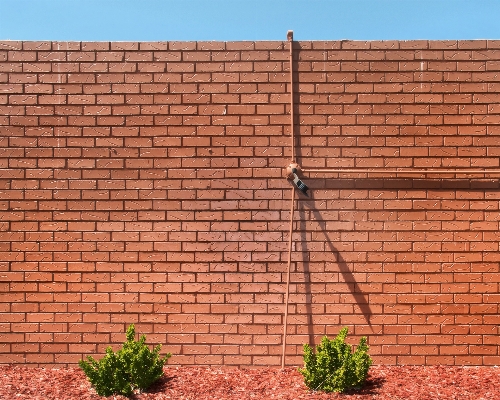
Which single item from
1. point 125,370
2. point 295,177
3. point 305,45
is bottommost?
point 125,370

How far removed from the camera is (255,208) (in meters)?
6.08

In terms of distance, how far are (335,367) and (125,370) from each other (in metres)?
1.99

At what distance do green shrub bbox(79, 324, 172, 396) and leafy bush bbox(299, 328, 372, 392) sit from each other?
1.45m

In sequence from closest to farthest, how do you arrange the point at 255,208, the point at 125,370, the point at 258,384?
the point at 125,370
the point at 258,384
the point at 255,208

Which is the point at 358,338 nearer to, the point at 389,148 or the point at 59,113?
the point at 389,148

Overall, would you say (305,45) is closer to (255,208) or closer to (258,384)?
(255,208)

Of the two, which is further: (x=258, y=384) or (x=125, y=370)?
(x=258, y=384)

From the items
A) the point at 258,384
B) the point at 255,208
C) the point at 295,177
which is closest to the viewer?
the point at 258,384

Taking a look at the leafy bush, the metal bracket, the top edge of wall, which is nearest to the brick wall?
the top edge of wall

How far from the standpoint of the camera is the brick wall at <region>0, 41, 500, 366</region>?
6078 millimetres

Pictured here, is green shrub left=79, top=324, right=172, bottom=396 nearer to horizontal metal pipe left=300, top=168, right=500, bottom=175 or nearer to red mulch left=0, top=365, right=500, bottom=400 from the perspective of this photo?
red mulch left=0, top=365, right=500, bottom=400

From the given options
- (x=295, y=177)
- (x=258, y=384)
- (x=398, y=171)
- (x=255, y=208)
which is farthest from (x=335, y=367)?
(x=398, y=171)

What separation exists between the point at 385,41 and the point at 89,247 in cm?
387

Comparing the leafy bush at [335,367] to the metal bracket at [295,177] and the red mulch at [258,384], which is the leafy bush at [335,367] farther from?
the metal bracket at [295,177]
